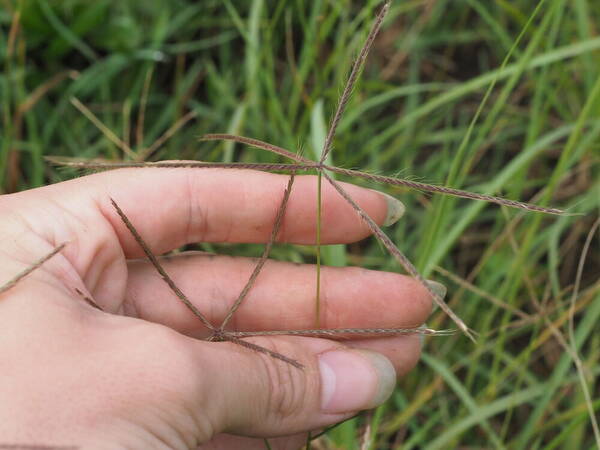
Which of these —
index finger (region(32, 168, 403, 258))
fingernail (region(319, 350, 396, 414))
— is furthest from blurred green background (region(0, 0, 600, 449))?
fingernail (region(319, 350, 396, 414))

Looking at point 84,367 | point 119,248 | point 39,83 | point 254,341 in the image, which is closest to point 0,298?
point 84,367

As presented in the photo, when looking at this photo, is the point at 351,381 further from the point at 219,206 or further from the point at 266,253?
the point at 219,206

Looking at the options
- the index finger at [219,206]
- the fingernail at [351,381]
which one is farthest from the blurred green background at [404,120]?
the fingernail at [351,381]

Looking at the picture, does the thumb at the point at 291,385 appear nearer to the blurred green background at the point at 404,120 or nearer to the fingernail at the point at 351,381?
the fingernail at the point at 351,381

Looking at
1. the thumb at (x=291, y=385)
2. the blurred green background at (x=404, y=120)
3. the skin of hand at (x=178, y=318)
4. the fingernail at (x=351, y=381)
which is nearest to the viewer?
the skin of hand at (x=178, y=318)

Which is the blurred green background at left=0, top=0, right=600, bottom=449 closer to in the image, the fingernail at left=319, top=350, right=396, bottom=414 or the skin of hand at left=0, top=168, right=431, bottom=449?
the skin of hand at left=0, top=168, right=431, bottom=449

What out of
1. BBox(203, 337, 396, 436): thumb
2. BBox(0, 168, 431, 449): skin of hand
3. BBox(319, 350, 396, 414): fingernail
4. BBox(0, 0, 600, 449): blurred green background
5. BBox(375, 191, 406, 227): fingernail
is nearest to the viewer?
BBox(0, 168, 431, 449): skin of hand
